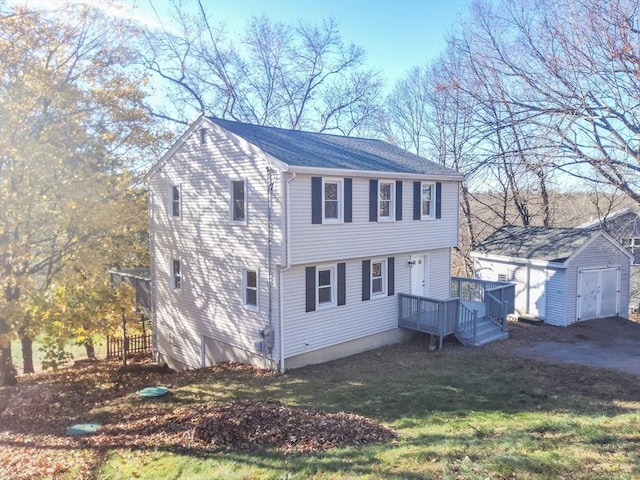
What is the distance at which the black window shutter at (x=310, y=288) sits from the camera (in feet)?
45.2

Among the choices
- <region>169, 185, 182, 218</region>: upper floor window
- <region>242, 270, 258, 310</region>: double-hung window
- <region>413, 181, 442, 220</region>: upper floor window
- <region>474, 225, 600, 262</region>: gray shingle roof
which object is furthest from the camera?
<region>474, 225, 600, 262</region>: gray shingle roof

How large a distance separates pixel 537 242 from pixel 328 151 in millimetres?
10551

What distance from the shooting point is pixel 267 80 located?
3328 centimetres

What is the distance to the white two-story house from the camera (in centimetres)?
1334

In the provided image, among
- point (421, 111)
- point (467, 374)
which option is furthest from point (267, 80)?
point (467, 374)

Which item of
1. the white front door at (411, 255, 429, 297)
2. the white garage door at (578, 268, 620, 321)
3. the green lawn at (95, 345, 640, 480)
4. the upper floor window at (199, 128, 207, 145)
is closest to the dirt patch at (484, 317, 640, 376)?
the white garage door at (578, 268, 620, 321)

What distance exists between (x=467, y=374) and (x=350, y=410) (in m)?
4.18

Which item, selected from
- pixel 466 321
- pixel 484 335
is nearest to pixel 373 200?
pixel 466 321

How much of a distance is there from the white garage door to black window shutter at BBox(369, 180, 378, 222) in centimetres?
927

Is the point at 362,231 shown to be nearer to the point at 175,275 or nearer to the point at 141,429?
the point at 175,275

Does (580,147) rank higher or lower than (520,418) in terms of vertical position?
higher

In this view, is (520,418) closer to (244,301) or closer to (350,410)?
(350,410)

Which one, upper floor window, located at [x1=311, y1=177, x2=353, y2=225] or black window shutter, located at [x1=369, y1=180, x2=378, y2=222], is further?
black window shutter, located at [x1=369, y1=180, x2=378, y2=222]

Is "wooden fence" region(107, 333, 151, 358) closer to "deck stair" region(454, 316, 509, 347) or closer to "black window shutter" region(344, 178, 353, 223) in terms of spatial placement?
"black window shutter" region(344, 178, 353, 223)
